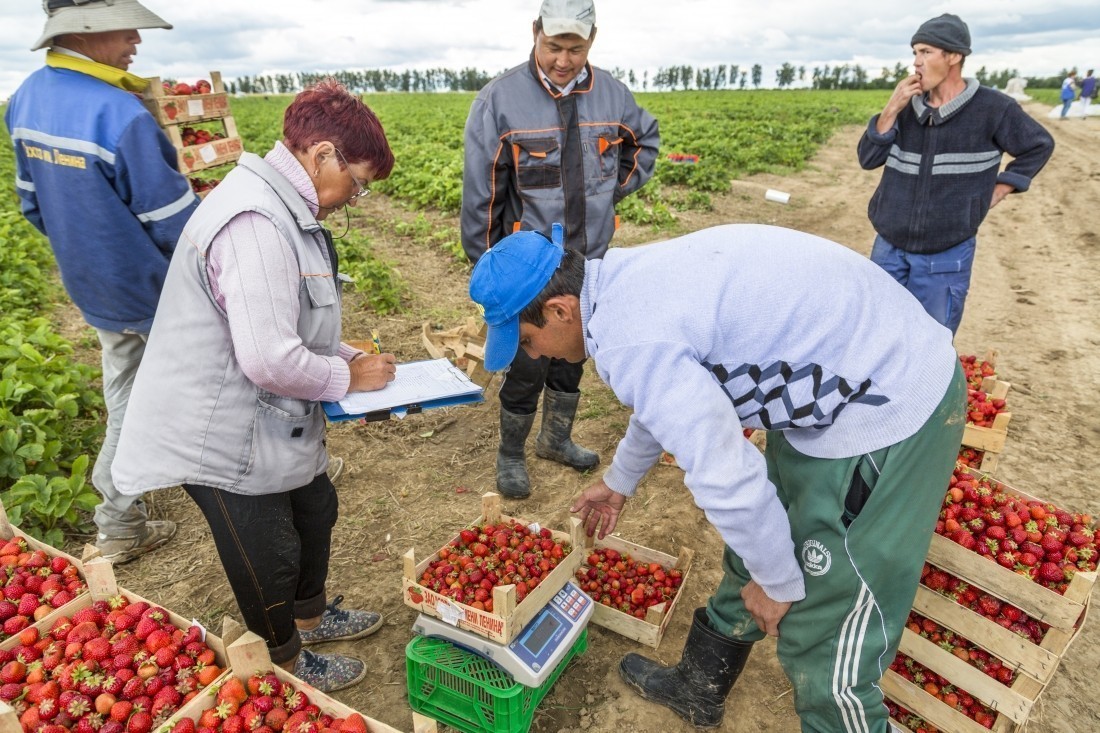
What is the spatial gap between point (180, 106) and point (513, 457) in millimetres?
2989

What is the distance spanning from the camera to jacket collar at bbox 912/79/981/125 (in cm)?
431

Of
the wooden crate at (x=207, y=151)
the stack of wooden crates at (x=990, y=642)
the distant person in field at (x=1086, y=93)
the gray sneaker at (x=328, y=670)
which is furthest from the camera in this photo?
the distant person in field at (x=1086, y=93)

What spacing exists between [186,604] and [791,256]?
11.6 feet

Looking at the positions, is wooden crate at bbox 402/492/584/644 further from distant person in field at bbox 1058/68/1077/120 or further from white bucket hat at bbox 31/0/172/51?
distant person in field at bbox 1058/68/1077/120

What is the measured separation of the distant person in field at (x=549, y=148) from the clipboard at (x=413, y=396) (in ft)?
4.22

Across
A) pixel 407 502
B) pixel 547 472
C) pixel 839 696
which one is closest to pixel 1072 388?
pixel 547 472

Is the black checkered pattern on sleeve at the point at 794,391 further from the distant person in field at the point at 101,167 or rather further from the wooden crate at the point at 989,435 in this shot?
the distant person in field at the point at 101,167

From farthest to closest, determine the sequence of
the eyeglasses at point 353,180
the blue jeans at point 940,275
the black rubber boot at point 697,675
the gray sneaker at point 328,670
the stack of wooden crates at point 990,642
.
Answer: the blue jeans at point 940,275, the gray sneaker at point 328,670, the black rubber boot at point 697,675, the stack of wooden crates at point 990,642, the eyeglasses at point 353,180

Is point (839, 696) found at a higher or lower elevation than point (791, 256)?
lower

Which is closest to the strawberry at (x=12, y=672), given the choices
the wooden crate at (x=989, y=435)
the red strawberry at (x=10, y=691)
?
the red strawberry at (x=10, y=691)

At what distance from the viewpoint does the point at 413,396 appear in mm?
2543

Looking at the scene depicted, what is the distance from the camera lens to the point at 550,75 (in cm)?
381

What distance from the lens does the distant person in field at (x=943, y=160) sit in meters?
4.30

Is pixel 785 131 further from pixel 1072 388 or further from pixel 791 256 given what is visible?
pixel 791 256
